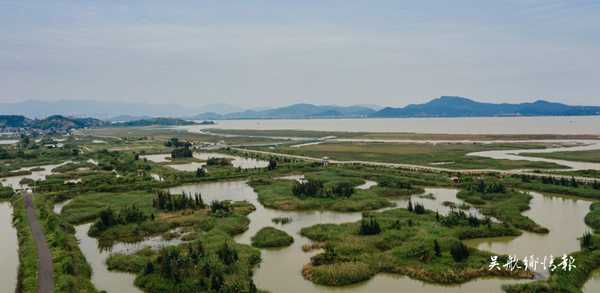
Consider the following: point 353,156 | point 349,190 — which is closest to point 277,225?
point 349,190

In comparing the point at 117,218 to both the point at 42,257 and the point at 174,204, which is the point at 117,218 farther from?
the point at 42,257

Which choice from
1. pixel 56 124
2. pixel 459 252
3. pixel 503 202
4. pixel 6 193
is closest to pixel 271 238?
pixel 459 252

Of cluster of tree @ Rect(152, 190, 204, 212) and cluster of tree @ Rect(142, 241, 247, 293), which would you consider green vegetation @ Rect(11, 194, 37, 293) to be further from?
cluster of tree @ Rect(152, 190, 204, 212)

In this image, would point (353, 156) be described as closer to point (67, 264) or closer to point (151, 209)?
point (151, 209)

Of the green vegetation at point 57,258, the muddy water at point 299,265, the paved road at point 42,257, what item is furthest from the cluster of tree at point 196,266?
the paved road at point 42,257

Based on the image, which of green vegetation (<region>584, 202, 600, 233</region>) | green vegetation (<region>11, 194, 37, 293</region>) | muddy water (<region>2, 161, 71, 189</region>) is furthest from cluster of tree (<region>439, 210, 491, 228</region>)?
muddy water (<region>2, 161, 71, 189</region>)
